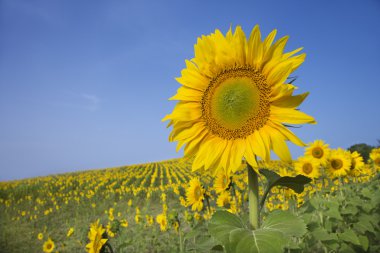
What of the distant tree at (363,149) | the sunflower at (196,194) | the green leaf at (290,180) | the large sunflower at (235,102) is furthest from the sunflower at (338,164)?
the distant tree at (363,149)

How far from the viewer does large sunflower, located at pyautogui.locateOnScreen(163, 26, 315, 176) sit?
1.63 m

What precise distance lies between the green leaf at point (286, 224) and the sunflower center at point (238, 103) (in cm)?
45

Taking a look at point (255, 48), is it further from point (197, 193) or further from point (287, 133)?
point (197, 193)

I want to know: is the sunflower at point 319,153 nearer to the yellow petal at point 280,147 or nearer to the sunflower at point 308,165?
the sunflower at point 308,165

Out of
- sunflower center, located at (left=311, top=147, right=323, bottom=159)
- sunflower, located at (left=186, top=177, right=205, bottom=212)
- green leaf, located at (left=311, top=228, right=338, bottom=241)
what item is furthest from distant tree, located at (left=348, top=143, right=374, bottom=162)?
green leaf, located at (left=311, top=228, right=338, bottom=241)

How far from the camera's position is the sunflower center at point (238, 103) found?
1.71 m

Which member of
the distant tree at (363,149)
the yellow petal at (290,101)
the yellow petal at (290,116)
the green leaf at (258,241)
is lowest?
the green leaf at (258,241)

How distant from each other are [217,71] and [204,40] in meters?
0.19

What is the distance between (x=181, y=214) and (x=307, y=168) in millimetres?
7078

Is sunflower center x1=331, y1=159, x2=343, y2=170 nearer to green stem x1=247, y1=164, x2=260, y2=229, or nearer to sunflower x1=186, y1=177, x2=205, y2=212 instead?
sunflower x1=186, y1=177, x2=205, y2=212

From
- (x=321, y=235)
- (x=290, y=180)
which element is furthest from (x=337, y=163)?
(x=290, y=180)

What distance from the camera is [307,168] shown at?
5980 mm

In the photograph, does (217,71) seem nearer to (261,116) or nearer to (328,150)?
(261,116)

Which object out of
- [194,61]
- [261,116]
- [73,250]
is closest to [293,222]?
[261,116]
